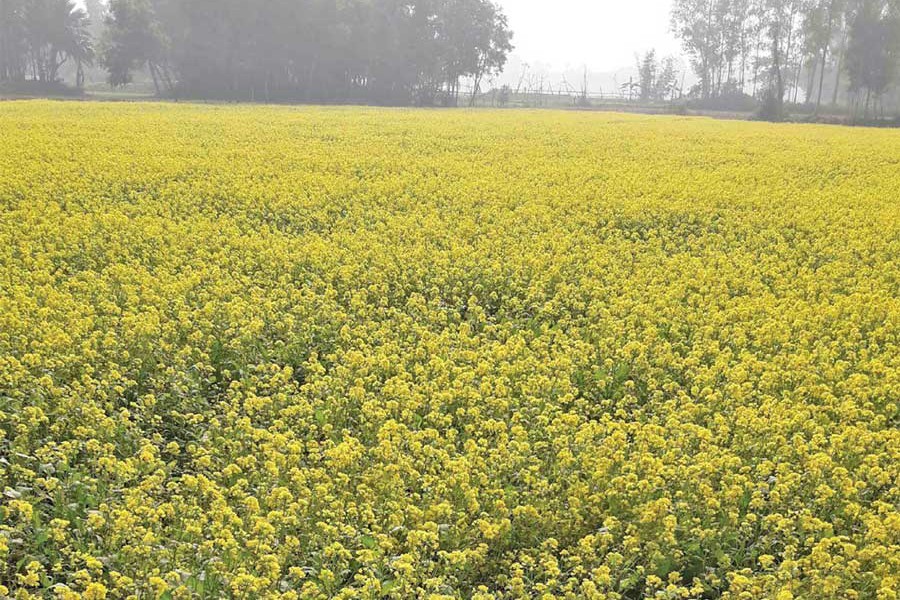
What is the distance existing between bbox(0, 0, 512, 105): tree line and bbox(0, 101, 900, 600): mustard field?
138 feet

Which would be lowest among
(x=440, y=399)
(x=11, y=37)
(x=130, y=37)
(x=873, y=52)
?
(x=440, y=399)

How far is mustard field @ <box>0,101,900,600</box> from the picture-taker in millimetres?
4129

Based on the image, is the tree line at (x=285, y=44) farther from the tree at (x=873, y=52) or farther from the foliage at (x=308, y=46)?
the tree at (x=873, y=52)

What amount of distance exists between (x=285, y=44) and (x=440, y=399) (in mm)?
50980

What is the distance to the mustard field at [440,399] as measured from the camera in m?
4.13

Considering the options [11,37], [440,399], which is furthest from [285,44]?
[440,399]

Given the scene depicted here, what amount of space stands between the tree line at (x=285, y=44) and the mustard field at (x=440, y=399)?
138 ft

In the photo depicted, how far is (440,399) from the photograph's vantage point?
5695 mm

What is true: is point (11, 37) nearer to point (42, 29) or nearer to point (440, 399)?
point (42, 29)

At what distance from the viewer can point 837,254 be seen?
1025 centimetres

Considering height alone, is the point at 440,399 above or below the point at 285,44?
below

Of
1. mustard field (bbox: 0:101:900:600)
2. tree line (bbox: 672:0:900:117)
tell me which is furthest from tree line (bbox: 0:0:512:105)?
mustard field (bbox: 0:101:900:600)

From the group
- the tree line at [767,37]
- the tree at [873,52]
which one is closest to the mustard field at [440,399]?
the tree at [873,52]

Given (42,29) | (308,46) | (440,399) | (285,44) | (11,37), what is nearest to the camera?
(440,399)
